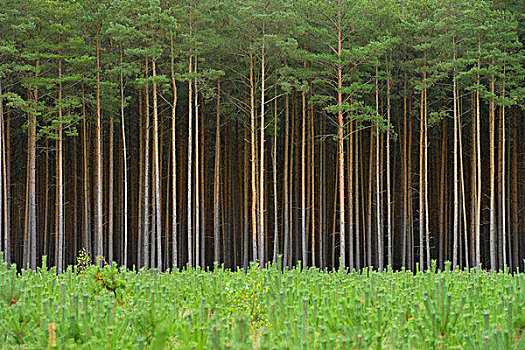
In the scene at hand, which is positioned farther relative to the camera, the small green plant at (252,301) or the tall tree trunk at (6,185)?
the tall tree trunk at (6,185)

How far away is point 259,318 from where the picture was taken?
6.27 meters

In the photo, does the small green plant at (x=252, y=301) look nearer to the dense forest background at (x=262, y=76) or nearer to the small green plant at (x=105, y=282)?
the small green plant at (x=105, y=282)

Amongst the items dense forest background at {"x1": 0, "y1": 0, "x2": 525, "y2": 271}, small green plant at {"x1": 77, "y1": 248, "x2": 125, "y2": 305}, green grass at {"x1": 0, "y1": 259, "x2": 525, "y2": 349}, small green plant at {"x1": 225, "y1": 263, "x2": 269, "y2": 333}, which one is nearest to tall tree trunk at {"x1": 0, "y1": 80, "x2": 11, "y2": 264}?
dense forest background at {"x1": 0, "y1": 0, "x2": 525, "y2": 271}

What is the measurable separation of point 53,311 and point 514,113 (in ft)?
69.1

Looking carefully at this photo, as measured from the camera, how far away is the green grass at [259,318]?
3980mm

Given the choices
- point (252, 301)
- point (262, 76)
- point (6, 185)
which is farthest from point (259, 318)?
point (6, 185)

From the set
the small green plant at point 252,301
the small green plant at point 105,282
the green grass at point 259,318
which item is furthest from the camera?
the small green plant at point 105,282

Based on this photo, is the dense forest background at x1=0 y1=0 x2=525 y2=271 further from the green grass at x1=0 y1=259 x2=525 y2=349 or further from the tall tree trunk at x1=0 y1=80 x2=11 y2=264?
the green grass at x1=0 y1=259 x2=525 y2=349

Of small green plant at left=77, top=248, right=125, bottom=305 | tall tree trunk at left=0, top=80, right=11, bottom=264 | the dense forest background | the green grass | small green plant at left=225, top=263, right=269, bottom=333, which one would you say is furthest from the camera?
tall tree trunk at left=0, top=80, right=11, bottom=264

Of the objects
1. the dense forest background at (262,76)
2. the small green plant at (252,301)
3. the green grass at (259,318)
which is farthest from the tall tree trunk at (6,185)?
the small green plant at (252,301)

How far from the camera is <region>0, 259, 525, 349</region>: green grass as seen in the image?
3980 mm

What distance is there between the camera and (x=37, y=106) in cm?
1780

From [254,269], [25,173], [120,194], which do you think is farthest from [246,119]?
[254,269]

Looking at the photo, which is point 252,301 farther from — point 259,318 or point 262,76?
point 262,76
